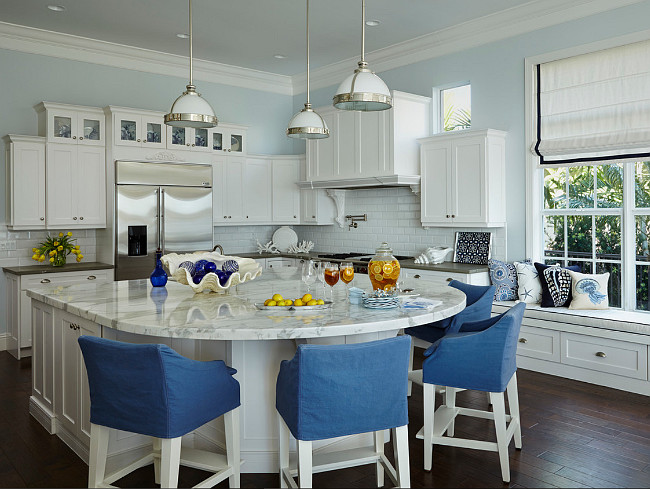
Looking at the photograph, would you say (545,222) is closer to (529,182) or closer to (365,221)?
(529,182)

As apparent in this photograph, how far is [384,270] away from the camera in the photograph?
10.2ft

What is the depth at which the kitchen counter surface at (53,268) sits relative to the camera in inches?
214

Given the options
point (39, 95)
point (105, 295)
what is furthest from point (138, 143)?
point (105, 295)

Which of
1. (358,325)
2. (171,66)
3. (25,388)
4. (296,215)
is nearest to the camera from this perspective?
(358,325)

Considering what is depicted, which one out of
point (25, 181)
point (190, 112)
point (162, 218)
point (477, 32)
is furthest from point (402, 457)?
point (25, 181)

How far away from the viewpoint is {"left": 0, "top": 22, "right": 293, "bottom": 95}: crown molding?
Result: 5.82 metres

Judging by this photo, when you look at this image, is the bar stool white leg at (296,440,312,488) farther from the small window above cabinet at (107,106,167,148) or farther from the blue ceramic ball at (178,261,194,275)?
the small window above cabinet at (107,106,167,148)

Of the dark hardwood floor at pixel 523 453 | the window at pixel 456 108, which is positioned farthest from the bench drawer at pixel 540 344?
the window at pixel 456 108

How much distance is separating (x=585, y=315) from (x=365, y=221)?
3116mm

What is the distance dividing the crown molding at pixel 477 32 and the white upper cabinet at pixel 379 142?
0.62m

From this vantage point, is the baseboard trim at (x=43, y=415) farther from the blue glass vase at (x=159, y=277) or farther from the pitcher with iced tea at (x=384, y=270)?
the pitcher with iced tea at (x=384, y=270)

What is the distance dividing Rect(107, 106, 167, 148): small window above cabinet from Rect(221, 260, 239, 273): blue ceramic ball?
3225 millimetres

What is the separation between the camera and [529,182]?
17.6 ft

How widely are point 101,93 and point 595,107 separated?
16.8ft
